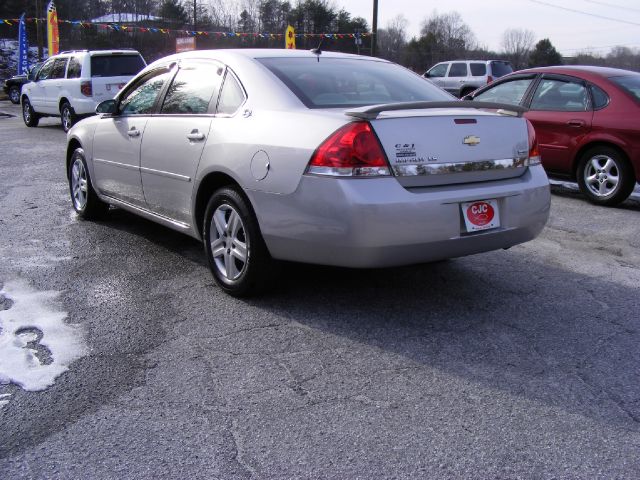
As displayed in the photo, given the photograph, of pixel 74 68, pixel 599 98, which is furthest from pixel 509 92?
pixel 74 68

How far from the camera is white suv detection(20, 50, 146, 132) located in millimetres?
15328

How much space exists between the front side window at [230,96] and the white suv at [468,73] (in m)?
22.1

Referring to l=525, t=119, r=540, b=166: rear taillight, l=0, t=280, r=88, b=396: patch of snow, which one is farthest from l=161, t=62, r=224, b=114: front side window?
l=525, t=119, r=540, b=166: rear taillight

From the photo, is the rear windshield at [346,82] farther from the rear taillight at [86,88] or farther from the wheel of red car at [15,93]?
the wheel of red car at [15,93]

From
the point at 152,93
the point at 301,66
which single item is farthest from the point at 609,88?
the point at 152,93

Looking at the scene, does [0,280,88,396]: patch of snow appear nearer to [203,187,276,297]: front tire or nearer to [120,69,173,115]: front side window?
[203,187,276,297]: front tire

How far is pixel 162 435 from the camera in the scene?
2.72 m

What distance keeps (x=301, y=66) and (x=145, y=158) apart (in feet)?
4.74

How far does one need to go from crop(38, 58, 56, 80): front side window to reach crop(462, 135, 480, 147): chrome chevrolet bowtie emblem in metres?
15.5

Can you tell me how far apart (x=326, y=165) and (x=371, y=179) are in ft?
0.83

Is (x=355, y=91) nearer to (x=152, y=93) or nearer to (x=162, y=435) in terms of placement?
(x=152, y=93)

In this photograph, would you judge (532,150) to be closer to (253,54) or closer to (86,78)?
(253,54)

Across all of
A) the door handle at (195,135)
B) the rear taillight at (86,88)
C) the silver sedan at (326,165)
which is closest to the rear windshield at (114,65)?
the rear taillight at (86,88)

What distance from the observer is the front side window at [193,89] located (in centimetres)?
469
